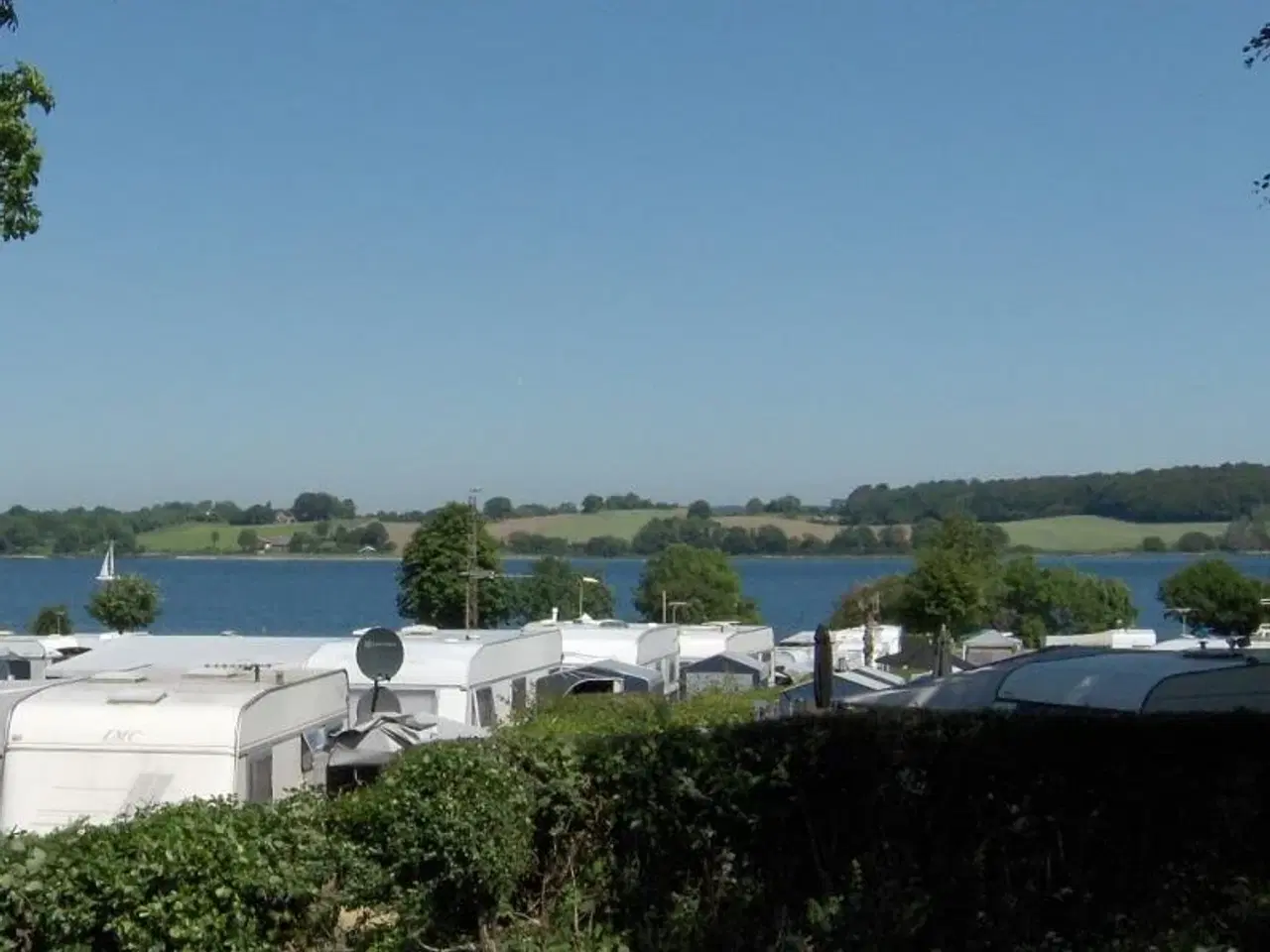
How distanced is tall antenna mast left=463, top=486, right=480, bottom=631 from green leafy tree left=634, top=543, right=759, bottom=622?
17.5 metres

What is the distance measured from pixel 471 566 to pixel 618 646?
16.4 m

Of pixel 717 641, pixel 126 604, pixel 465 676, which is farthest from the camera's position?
pixel 126 604

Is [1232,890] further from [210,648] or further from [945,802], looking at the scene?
[210,648]

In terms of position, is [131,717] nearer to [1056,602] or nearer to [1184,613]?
[1184,613]

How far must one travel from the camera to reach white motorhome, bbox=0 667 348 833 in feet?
31.9

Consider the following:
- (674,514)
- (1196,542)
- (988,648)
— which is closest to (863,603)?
(988,648)

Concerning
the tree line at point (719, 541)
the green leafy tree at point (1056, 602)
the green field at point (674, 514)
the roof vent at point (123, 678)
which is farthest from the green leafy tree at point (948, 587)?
the tree line at point (719, 541)

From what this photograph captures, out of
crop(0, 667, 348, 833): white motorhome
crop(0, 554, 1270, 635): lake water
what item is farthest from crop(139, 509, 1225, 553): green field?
crop(0, 667, 348, 833): white motorhome

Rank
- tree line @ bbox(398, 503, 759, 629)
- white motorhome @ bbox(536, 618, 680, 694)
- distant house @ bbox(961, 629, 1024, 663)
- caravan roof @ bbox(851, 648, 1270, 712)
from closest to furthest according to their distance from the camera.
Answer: caravan roof @ bbox(851, 648, 1270, 712), white motorhome @ bbox(536, 618, 680, 694), distant house @ bbox(961, 629, 1024, 663), tree line @ bbox(398, 503, 759, 629)

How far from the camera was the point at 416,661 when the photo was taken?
53.9 ft

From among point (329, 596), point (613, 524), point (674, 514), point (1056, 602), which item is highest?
point (674, 514)

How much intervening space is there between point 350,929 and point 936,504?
120 meters

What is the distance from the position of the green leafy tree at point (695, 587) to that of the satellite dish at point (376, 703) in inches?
1745

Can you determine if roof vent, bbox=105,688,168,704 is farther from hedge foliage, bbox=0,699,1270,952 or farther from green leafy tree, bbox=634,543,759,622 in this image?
green leafy tree, bbox=634,543,759,622
